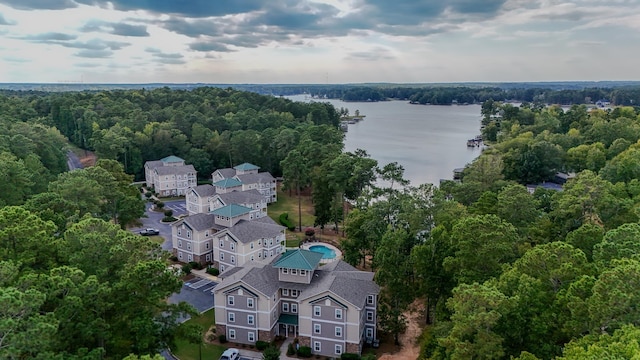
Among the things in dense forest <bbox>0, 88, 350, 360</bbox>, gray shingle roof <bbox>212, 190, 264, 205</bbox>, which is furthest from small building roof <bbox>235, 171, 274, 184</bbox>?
gray shingle roof <bbox>212, 190, 264, 205</bbox>

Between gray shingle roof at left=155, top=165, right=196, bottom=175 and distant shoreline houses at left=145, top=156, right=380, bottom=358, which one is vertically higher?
gray shingle roof at left=155, top=165, right=196, bottom=175

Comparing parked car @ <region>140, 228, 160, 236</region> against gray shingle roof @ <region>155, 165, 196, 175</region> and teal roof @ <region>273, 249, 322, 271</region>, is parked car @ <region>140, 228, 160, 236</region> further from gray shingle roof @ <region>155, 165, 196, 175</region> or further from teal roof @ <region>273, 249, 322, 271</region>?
teal roof @ <region>273, 249, 322, 271</region>

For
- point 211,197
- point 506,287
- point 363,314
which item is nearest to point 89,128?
point 211,197

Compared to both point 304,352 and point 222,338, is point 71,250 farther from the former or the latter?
point 304,352

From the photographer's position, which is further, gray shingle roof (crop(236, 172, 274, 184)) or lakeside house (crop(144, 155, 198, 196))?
lakeside house (crop(144, 155, 198, 196))

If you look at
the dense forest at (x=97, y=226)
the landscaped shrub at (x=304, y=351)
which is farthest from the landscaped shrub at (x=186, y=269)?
the landscaped shrub at (x=304, y=351)

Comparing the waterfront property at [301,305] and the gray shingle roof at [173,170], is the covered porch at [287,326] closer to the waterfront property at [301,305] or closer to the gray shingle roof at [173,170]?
the waterfront property at [301,305]
